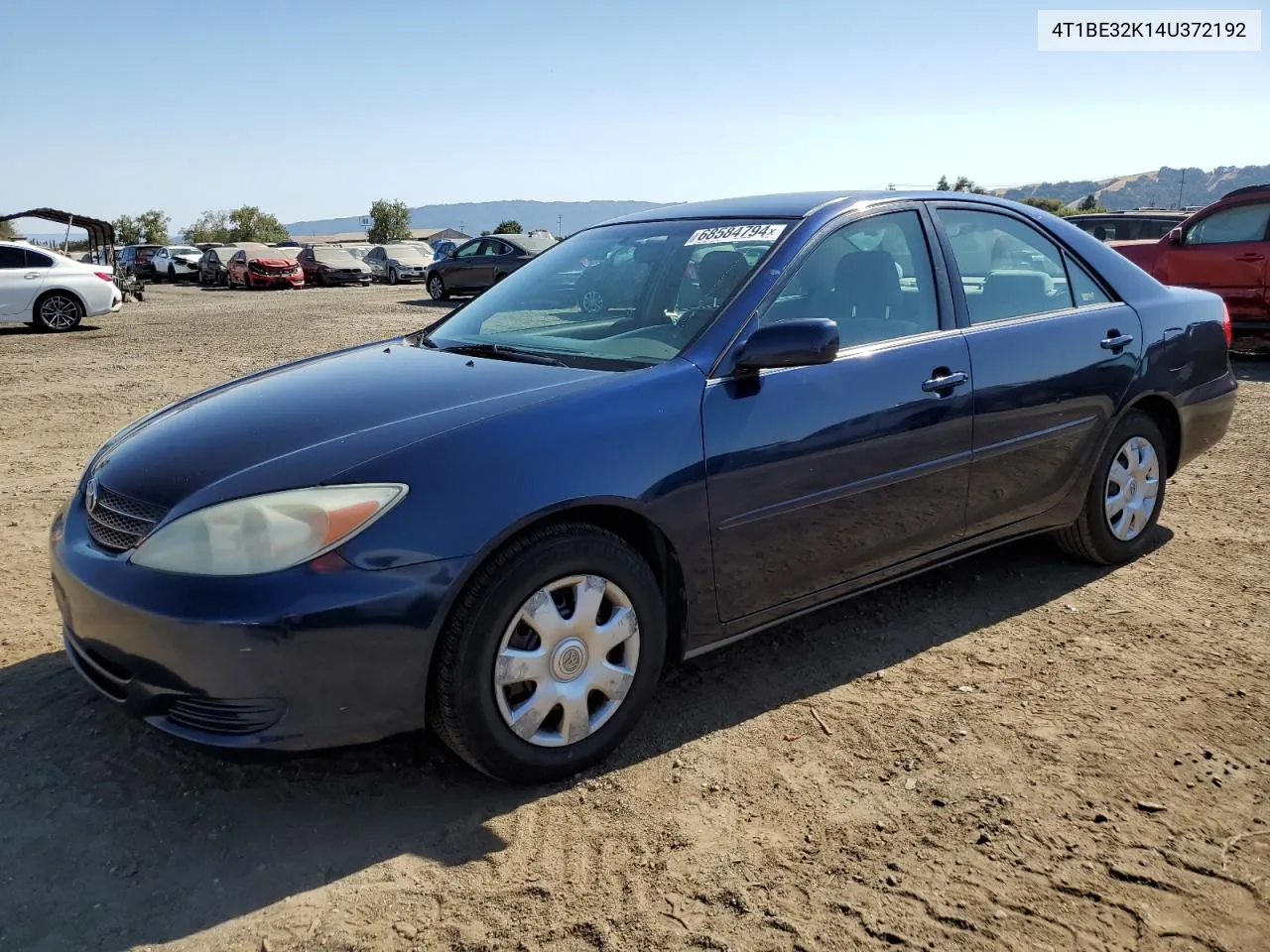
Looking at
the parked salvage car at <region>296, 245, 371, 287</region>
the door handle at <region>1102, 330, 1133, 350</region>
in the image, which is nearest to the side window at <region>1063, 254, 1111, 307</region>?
the door handle at <region>1102, 330, 1133, 350</region>

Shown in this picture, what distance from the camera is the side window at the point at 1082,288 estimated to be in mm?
4293

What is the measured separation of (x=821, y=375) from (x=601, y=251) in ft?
4.06

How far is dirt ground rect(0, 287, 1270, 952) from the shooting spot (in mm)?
2285

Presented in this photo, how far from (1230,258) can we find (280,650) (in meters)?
11.0

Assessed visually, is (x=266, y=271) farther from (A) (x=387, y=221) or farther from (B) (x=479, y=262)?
(A) (x=387, y=221)

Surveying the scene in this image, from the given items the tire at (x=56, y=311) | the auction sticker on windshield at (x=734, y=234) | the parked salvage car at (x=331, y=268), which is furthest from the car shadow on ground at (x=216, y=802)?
the parked salvage car at (x=331, y=268)

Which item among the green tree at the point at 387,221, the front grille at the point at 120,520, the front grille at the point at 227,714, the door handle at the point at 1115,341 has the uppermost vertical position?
the green tree at the point at 387,221

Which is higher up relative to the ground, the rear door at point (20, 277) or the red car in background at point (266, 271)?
the red car in background at point (266, 271)

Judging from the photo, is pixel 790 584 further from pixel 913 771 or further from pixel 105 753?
pixel 105 753

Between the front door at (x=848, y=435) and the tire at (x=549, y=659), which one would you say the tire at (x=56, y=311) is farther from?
the tire at (x=549, y=659)

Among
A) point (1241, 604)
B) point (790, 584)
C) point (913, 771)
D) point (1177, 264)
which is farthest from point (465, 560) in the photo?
point (1177, 264)

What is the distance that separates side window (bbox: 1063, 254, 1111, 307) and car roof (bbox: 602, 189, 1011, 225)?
0.40 m

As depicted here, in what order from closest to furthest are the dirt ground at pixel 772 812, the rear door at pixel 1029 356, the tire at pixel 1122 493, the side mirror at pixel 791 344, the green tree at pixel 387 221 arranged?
the dirt ground at pixel 772 812, the side mirror at pixel 791 344, the rear door at pixel 1029 356, the tire at pixel 1122 493, the green tree at pixel 387 221

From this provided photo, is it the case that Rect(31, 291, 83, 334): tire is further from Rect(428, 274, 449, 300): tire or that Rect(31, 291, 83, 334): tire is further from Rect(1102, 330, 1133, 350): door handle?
Rect(1102, 330, 1133, 350): door handle
